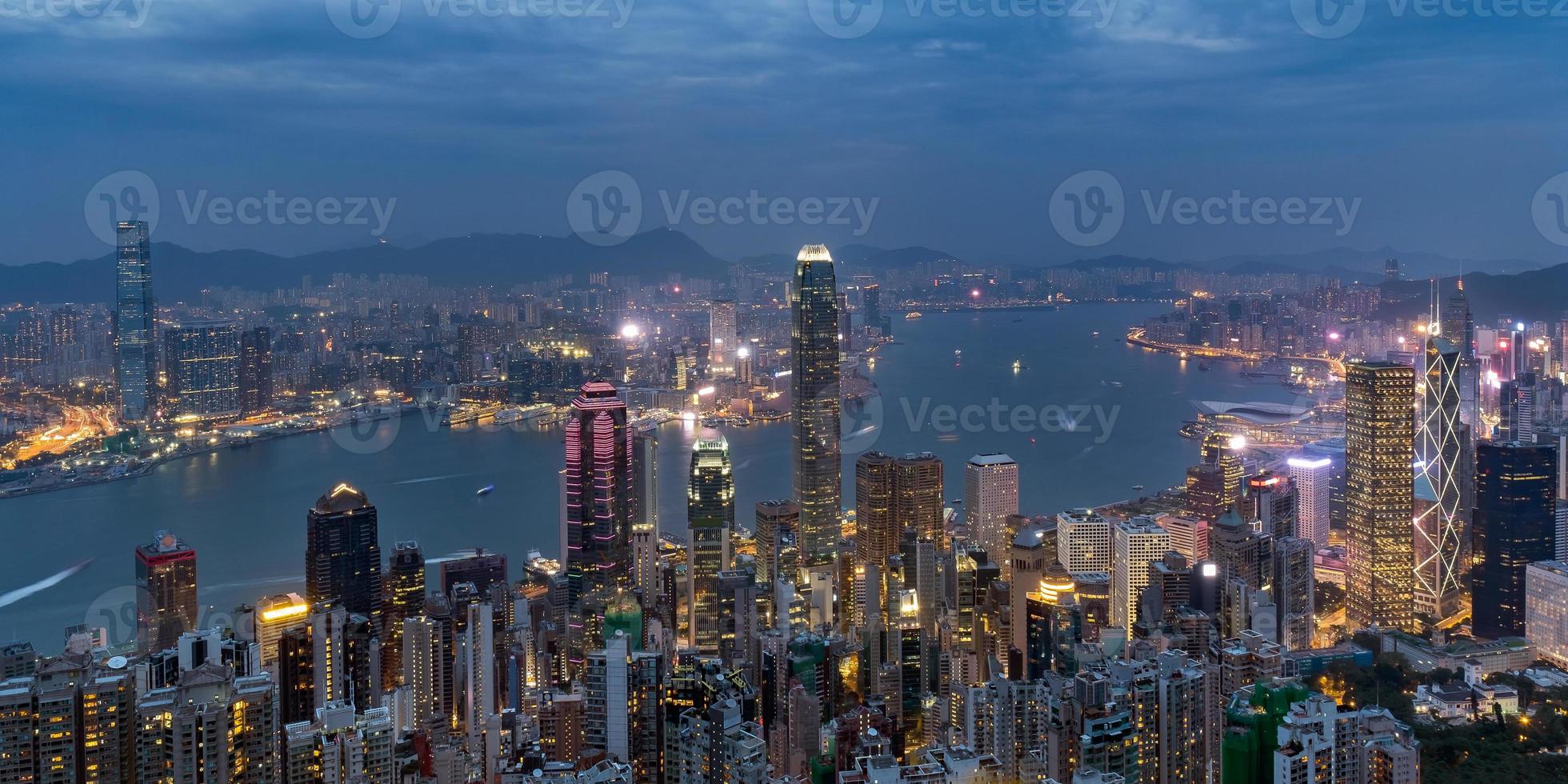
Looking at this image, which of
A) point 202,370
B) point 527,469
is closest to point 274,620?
point 527,469

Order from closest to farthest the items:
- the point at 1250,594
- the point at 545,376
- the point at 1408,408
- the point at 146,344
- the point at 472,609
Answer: the point at 472,609, the point at 1250,594, the point at 1408,408, the point at 146,344, the point at 545,376

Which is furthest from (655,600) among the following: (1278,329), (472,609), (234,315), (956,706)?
(1278,329)

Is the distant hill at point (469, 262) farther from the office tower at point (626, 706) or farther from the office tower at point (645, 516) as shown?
the office tower at point (626, 706)

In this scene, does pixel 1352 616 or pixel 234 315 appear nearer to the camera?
pixel 1352 616

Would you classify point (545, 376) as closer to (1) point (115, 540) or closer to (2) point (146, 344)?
(2) point (146, 344)

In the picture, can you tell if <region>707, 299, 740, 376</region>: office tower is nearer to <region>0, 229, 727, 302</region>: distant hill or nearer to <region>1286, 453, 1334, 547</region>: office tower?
<region>0, 229, 727, 302</region>: distant hill

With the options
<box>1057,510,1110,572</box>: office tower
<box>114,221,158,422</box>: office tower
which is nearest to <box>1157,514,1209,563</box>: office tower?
<box>1057,510,1110,572</box>: office tower

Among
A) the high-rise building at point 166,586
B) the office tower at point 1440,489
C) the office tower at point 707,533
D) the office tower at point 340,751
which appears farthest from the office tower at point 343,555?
the office tower at point 1440,489

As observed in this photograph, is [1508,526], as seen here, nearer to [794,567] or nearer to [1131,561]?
Answer: [1131,561]

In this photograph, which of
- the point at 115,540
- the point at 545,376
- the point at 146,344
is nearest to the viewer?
the point at 115,540
